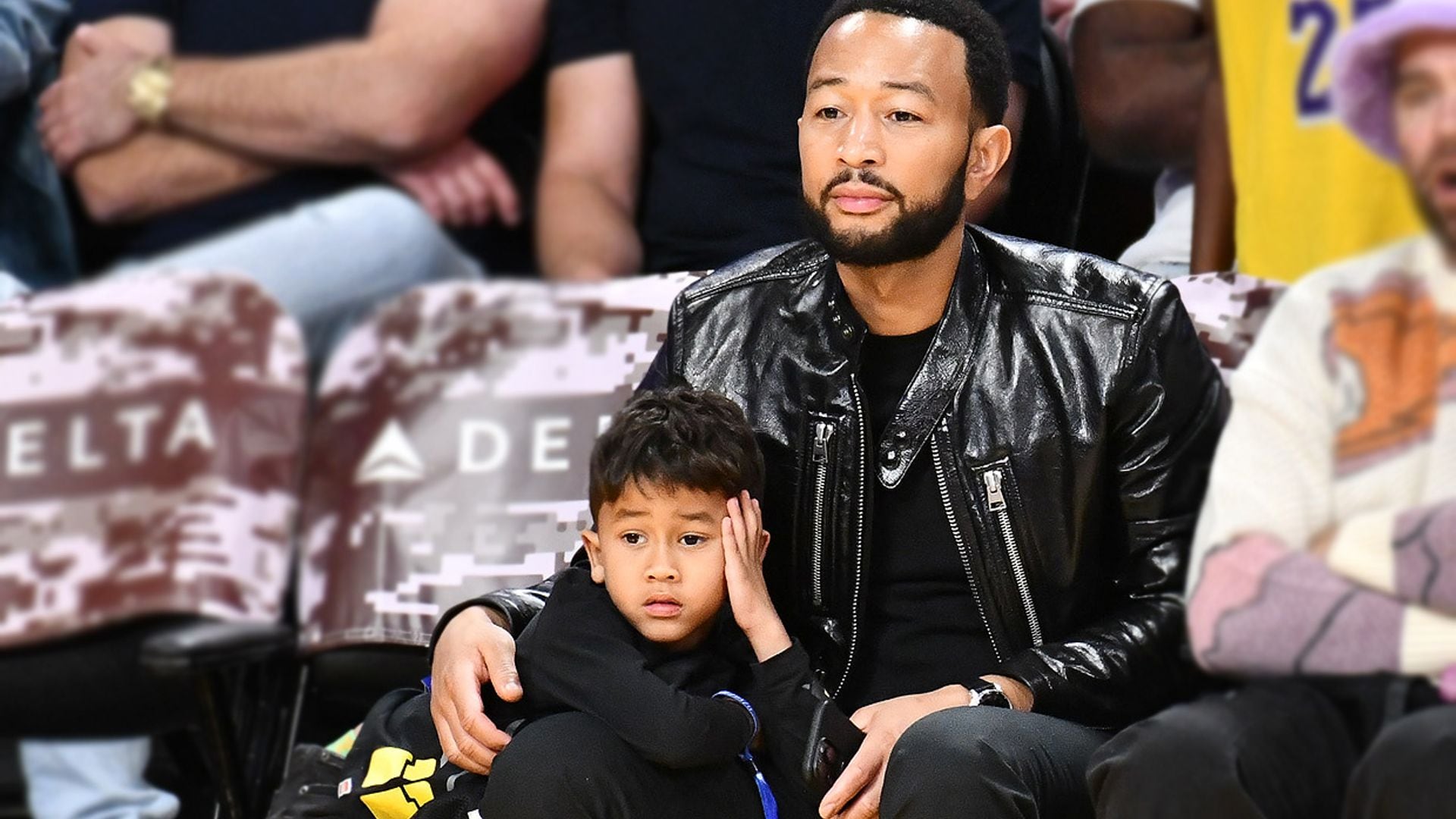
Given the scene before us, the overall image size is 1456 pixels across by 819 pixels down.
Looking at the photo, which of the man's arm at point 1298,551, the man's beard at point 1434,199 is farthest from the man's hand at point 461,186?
the man's beard at point 1434,199

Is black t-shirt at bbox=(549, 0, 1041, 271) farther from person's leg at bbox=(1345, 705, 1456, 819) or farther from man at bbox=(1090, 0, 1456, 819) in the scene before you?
person's leg at bbox=(1345, 705, 1456, 819)

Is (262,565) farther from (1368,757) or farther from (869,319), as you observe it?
(1368,757)

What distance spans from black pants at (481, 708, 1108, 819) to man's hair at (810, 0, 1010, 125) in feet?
1.64

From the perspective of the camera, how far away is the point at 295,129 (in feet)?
7.09

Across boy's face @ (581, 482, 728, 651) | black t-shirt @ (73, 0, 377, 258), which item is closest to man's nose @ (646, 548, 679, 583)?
boy's face @ (581, 482, 728, 651)

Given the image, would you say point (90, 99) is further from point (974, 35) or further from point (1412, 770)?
point (1412, 770)

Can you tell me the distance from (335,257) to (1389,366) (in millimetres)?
1369

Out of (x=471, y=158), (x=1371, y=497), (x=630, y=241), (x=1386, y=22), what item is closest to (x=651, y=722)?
(x=1371, y=497)

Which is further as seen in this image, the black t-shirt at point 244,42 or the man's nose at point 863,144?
the black t-shirt at point 244,42

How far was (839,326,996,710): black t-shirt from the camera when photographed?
4.76 feet

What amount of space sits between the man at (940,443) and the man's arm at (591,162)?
57cm

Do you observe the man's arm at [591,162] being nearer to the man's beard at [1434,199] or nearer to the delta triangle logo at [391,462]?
the delta triangle logo at [391,462]

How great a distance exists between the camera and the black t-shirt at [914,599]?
1452 mm

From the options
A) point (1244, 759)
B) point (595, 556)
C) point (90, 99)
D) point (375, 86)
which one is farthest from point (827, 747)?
point (90, 99)
